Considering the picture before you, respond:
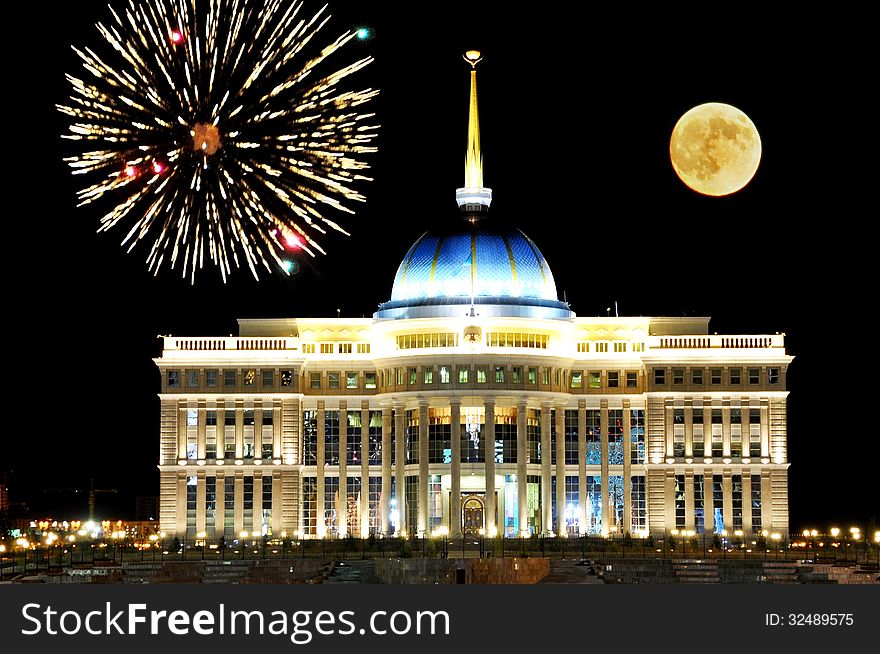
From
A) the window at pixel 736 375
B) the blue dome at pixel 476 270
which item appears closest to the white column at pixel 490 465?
the blue dome at pixel 476 270

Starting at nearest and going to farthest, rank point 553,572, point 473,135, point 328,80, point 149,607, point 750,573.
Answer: point 149,607 → point 328,80 → point 750,573 → point 553,572 → point 473,135

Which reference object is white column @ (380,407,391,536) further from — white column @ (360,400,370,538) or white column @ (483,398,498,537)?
white column @ (483,398,498,537)

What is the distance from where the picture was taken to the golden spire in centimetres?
18375

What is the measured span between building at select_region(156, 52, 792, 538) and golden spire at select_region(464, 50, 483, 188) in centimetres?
591

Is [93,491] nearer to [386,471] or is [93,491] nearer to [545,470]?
[386,471]

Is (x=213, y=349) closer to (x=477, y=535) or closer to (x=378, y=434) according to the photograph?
(x=378, y=434)

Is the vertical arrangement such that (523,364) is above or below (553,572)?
above

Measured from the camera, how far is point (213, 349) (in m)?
178

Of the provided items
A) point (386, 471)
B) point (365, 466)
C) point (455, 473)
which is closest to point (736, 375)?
point (455, 473)

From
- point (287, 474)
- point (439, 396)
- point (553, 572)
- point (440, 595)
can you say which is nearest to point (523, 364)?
point (439, 396)

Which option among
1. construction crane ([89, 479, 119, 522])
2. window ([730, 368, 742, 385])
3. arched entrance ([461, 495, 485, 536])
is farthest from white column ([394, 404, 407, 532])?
construction crane ([89, 479, 119, 522])

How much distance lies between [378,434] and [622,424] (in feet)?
64.8

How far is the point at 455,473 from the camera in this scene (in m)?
172

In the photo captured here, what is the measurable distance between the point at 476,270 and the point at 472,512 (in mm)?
19409
